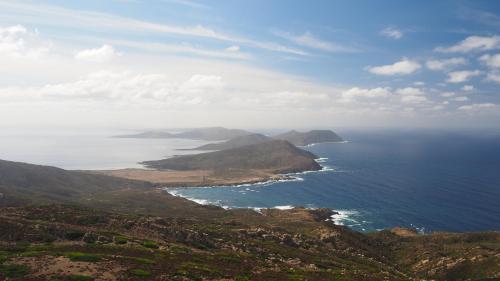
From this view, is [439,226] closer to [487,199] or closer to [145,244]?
[487,199]

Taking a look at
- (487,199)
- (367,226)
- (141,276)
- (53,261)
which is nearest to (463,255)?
(367,226)

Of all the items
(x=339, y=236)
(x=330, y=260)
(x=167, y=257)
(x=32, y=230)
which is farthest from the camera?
(x=339, y=236)

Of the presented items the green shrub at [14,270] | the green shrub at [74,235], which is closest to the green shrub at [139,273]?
the green shrub at [14,270]

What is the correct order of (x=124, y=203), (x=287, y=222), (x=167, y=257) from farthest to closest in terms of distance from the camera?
(x=124, y=203)
(x=287, y=222)
(x=167, y=257)

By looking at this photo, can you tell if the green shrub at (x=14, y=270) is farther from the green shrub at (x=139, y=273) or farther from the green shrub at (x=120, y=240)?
the green shrub at (x=120, y=240)

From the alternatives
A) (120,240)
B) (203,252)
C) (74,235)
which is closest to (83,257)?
(120,240)

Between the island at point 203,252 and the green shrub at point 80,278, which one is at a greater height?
the green shrub at point 80,278

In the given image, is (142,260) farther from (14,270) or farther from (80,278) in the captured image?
(14,270)
